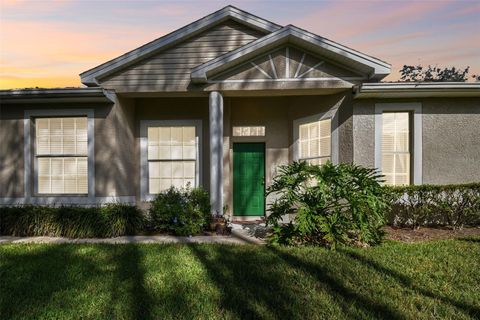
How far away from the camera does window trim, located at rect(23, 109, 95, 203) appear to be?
7.83 m

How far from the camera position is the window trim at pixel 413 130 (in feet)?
24.0

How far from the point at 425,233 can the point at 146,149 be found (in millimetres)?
7505

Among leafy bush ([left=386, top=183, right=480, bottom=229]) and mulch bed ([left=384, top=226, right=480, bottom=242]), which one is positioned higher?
leafy bush ([left=386, top=183, right=480, bottom=229])

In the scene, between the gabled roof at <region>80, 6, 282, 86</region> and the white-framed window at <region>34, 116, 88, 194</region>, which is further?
the white-framed window at <region>34, 116, 88, 194</region>

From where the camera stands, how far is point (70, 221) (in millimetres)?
6691

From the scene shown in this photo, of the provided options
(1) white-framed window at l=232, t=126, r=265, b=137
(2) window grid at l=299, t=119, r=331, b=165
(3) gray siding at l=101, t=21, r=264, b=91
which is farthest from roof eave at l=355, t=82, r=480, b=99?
(3) gray siding at l=101, t=21, r=264, b=91

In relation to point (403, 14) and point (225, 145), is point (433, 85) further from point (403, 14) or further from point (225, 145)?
point (225, 145)

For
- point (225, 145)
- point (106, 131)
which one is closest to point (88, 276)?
point (106, 131)

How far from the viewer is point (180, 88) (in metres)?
7.74

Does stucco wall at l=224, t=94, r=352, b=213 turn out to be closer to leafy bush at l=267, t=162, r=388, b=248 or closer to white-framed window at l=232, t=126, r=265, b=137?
white-framed window at l=232, t=126, r=265, b=137

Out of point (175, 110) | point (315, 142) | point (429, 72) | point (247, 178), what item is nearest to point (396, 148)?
point (315, 142)

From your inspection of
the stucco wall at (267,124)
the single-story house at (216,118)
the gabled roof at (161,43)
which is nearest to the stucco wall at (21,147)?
the single-story house at (216,118)

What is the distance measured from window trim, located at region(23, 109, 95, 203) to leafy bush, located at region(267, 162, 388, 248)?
4948 millimetres

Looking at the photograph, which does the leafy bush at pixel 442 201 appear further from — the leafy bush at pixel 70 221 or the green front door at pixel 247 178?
the leafy bush at pixel 70 221
